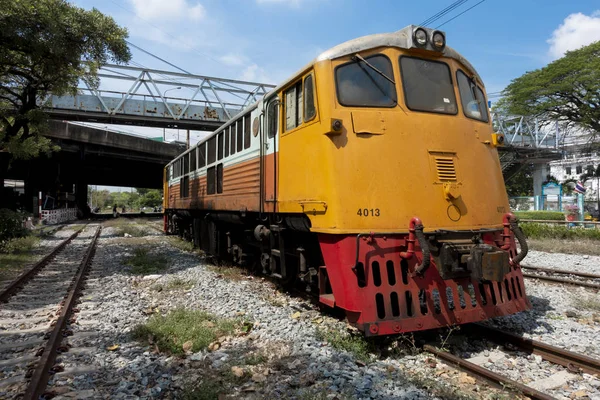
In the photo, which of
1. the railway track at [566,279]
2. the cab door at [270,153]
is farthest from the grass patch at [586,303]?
the cab door at [270,153]

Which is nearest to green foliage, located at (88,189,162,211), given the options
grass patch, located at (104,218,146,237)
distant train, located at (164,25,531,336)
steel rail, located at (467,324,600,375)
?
grass patch, located at (104,218,146,237)

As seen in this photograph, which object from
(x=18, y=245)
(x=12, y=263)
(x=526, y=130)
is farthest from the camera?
(x=526, y=130)

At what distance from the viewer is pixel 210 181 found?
1038cm

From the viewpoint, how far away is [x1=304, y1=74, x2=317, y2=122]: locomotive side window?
5164 mm

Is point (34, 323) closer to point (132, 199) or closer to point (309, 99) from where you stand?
point (309, 99)

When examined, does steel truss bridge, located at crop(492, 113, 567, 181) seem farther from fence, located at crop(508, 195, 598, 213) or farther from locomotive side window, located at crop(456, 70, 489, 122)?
locomotive side window, located at crop(456, 70, 489, 122)

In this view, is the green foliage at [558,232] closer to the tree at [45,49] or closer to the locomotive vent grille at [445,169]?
the locomotive vent grille at [445,169]

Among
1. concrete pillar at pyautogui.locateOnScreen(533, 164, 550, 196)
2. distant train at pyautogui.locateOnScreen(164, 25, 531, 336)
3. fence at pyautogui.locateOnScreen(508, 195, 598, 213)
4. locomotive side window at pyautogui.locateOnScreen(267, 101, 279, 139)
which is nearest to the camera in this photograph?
distant train at pyautogui.locateOnScreen(164, 25, 531, 336)

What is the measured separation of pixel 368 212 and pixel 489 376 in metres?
1.92

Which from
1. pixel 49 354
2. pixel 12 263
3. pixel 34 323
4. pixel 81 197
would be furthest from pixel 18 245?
pixel 81 197

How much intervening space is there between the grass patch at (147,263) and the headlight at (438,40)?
7.58 m

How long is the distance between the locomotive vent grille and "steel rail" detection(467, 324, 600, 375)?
1801 millimetres

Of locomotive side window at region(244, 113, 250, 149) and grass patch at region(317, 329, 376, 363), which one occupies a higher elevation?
locomotive side window at region(244, 113, 250, 149)

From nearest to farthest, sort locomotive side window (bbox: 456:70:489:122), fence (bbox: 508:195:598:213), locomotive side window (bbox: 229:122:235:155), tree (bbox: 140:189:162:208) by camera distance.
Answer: locomotive side window (bbox: 456:70:489:122)
locomotive side window (bbox: 229:122:235:155)
fence (bbox: 508:195:598:213)
tree (bbox: 140:189:162:208)
